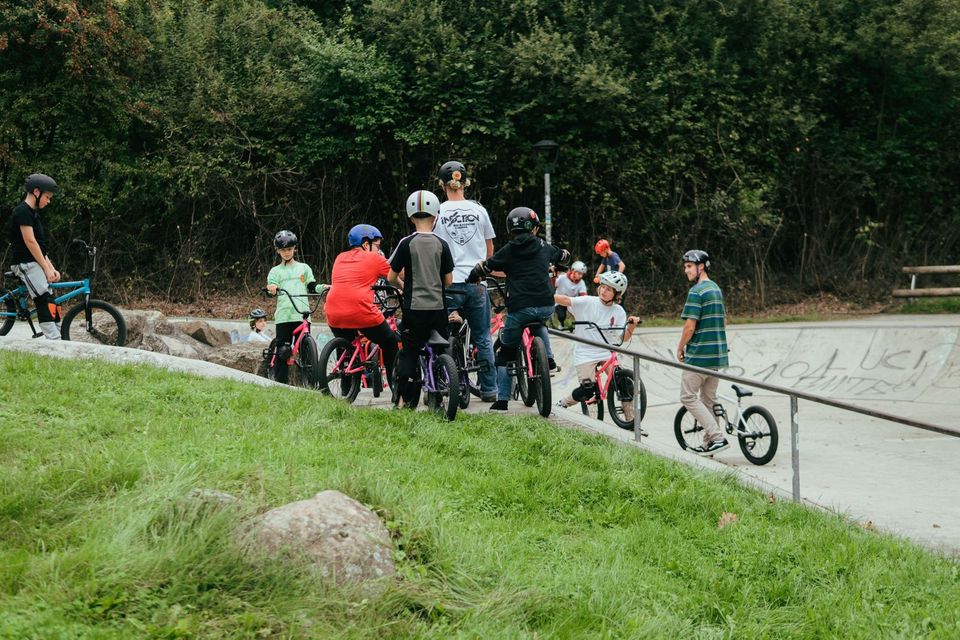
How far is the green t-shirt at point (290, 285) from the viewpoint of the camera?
10125 millimetres

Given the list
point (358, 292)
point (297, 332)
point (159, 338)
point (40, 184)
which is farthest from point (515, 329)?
point (159, 338)

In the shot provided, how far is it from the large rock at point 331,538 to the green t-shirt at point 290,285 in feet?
18.6

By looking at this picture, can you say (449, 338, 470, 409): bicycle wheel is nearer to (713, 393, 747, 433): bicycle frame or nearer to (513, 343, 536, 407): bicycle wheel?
(513, 343, 536, 407): bicycle wheel

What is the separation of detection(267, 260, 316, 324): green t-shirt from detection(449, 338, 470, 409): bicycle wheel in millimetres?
2354

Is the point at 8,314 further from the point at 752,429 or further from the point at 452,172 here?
the point at 752,429

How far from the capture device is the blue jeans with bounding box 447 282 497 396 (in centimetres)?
834

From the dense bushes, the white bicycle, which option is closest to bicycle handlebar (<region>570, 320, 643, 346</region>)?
the white bicycle

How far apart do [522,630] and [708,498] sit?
2501mm

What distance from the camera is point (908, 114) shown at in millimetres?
22922

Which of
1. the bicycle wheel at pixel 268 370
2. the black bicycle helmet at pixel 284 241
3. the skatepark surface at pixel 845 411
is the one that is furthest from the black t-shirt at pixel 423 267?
the bicycle wheel at pixel 268 370

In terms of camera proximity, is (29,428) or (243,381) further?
(243,381)

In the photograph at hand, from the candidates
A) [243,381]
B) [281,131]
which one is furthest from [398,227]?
[243,381]

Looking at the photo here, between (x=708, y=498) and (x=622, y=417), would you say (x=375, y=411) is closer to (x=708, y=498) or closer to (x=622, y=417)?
(x=708, y=498)

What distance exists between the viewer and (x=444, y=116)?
19.5m
